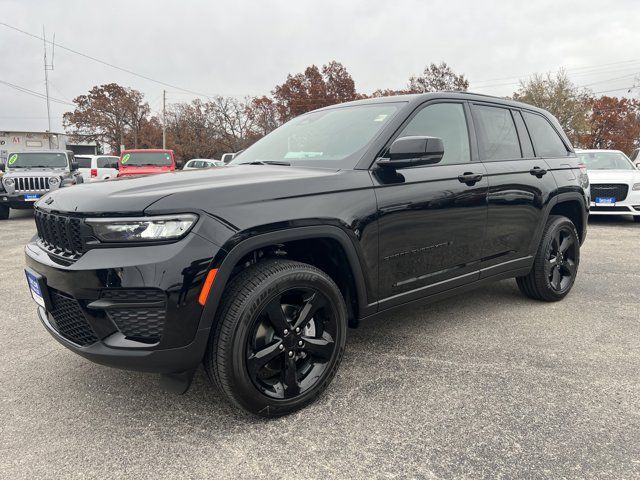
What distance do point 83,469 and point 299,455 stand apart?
0.92 metres

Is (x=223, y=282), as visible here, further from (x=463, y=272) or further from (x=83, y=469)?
(x=463, y=272)

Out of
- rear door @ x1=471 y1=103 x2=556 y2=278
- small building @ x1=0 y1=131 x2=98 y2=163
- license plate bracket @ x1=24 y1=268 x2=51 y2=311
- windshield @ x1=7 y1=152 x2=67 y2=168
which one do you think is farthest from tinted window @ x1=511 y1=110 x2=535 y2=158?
small building @ x1=0 y1=131 x2=98 y2=163

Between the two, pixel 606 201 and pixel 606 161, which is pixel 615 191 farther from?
pixel 606 161

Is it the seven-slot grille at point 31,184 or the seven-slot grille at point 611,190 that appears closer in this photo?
the seven-slot grille at point 611,190

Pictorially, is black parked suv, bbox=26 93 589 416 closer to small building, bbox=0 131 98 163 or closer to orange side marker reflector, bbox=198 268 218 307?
orange side marker reflector, bbox=198 268 218 307

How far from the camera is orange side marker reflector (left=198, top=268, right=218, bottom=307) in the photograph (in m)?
2.05

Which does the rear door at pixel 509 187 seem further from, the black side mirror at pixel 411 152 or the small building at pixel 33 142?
the small building at pixel 33 142

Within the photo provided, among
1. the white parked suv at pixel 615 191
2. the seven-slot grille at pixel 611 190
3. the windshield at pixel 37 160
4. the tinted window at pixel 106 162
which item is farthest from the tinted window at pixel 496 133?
the tinted window at pixel 106 162

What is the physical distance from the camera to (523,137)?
13.0 ft

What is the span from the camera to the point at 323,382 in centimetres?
252

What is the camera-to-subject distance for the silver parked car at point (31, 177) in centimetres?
1094

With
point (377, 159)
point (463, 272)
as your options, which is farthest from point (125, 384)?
point (463, 272)

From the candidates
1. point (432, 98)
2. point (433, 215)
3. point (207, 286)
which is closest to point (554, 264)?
point (433, 215)

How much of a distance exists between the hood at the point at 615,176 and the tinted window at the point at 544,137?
6.24 metres
